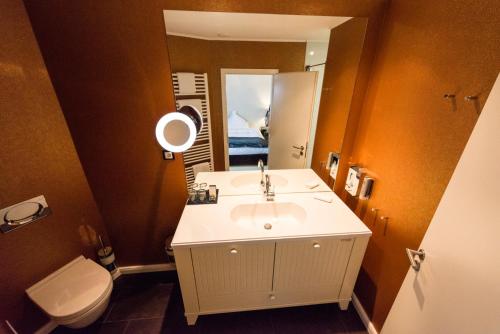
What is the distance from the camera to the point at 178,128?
1265 mm

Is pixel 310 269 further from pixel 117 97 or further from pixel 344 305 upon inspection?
pixel 117 97

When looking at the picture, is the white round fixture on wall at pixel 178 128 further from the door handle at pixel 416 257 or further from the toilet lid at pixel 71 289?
the door handle at pixel 416 257

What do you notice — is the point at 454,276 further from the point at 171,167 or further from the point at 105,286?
the point at 105,286

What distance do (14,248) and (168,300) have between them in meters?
1.05

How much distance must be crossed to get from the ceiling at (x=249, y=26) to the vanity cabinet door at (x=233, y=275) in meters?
1.28

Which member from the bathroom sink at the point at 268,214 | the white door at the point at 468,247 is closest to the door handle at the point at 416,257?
the white door at the point at 468,247

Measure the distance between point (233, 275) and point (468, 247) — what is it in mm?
1132

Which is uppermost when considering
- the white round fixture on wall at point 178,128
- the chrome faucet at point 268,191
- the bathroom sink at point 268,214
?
the white round fixture on wall at point 178,128

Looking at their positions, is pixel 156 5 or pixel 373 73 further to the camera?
pixel 373 73

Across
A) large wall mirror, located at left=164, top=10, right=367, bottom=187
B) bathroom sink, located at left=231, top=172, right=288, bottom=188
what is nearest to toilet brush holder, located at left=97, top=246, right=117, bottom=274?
large wall mirror, located at left=164, top=10, right=367, bottom=187

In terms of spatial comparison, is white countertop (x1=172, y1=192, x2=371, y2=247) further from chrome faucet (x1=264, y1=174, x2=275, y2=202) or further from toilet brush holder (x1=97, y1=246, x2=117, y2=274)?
toilet brush holder (x1=97, y1=246, x2=117, y2=274)

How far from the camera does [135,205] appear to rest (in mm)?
1556

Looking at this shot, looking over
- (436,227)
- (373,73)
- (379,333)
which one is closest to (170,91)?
(373,73)

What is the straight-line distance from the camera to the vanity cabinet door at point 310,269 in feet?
4.00
